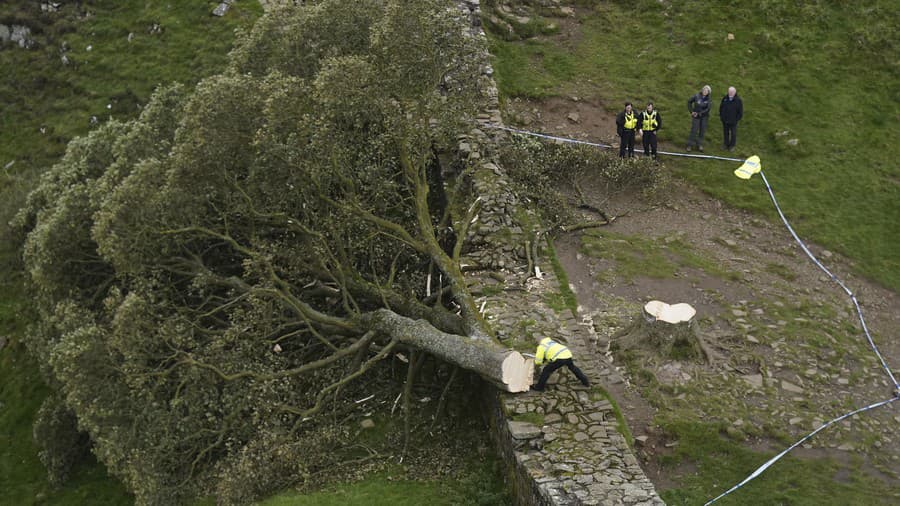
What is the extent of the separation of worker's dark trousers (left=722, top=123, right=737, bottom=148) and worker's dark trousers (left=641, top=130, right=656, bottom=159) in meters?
2.49

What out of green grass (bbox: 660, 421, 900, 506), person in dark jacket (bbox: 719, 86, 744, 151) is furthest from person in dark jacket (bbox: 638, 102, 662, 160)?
green grass (bbox: 660, 421, 900, 506)

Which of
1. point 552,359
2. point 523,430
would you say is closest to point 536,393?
point 552,359

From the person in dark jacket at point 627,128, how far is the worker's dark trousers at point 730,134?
3.20 m

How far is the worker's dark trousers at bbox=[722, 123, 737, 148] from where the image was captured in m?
27.4

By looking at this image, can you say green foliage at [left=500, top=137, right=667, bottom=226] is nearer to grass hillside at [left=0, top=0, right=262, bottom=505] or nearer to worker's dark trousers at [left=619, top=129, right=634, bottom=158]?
worker's dark trousers at [left=619, top=129, right=634, bottom=158]

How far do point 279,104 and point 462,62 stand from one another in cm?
592

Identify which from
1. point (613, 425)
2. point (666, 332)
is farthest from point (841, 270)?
point (613, 425)

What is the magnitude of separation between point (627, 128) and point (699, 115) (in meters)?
2.56

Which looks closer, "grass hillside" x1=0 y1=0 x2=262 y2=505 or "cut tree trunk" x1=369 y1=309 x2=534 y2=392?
"cut tree trunk" x1=369 y1=309 x2=534 y2=392

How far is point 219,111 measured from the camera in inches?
775

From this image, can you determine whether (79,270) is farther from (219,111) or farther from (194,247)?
(219,111)

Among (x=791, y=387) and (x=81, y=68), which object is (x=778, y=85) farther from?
(x=81, y=68)

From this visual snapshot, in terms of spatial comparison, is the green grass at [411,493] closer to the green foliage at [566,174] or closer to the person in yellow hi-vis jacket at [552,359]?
the person in yellow hi-vis jacket at [552,359]

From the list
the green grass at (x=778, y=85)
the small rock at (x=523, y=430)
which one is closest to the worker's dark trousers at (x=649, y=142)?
the green grass at (x=778, y=85)
